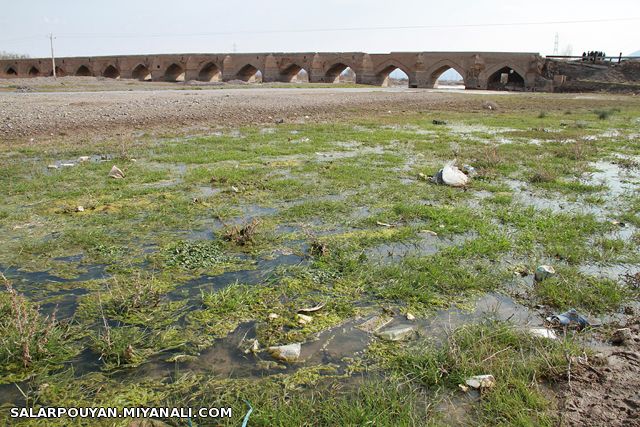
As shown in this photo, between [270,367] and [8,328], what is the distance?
5.39 feet

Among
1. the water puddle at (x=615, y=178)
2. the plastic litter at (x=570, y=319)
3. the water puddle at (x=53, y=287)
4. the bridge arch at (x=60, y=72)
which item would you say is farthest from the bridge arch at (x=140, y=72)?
the plastic litter at (x=570, y=319)

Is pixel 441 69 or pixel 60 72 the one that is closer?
pixel 441 69

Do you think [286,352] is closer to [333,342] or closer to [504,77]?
[333,342]

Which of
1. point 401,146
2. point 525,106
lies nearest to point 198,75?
point 525,106

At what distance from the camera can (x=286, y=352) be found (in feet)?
9.09

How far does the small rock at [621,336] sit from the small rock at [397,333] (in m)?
1.32

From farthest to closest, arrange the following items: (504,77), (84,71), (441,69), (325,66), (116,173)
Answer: (84,71)
(325,66)
(504,77)
(441,69)
(116,173)

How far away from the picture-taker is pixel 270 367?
8.76ft

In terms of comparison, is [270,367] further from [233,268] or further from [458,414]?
[233,268]

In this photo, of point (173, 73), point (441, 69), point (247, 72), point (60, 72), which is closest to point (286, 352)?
point (441, 69)

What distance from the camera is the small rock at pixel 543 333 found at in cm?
293

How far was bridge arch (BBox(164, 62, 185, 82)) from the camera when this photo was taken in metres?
56.8

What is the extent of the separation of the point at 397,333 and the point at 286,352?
2.51ft

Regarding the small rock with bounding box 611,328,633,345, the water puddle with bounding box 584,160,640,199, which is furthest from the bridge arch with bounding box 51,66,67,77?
the small rock with bounding box 611,328,633,345
